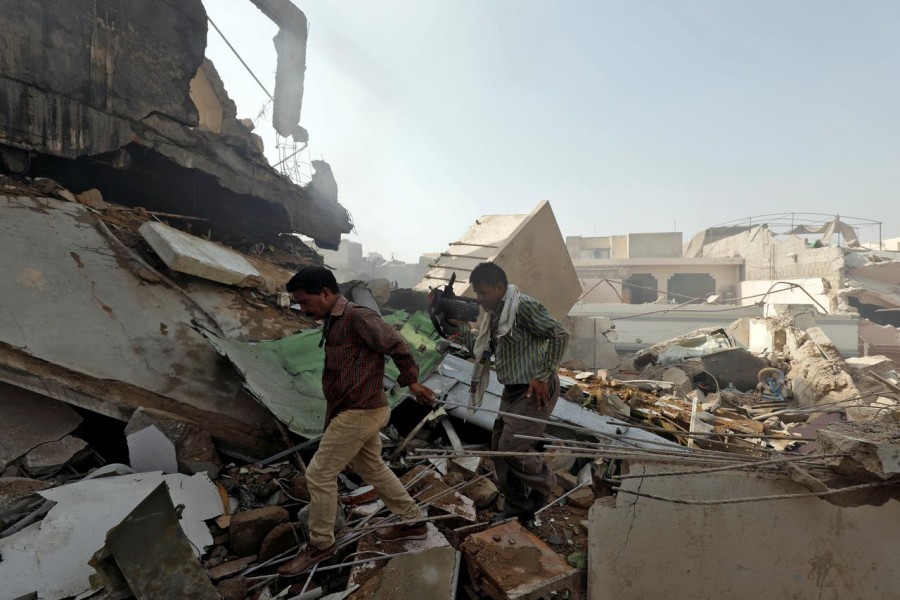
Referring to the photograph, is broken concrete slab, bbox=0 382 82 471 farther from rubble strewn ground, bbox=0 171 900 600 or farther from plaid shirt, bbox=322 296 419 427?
plaid shirt, bbox=322 296 419 427

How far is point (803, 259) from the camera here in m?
21.7

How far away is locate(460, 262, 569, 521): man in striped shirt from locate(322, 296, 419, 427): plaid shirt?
0.67 m

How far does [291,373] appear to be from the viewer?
4109mm

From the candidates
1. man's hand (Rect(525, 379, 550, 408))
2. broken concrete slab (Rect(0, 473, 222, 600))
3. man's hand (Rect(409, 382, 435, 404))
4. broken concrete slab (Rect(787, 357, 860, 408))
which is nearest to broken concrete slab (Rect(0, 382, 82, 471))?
broken concrete slab (Rect(0, 473, 222, 600))

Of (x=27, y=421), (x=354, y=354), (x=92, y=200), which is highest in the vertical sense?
A: (x=92, y=200)

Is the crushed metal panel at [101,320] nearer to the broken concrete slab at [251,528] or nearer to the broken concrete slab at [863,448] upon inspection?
the broken concrete slab at [251,528]

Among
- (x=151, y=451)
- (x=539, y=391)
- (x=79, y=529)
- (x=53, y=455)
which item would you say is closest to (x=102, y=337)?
(x=53, y=455)

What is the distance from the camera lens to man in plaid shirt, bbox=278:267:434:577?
2373 mm

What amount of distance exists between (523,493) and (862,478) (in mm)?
1733

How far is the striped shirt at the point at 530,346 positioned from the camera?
9.24 ft

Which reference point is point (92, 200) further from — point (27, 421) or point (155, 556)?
point (155, 556)

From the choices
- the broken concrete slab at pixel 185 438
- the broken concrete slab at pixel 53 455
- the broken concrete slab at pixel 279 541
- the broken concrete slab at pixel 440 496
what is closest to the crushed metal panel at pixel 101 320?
the broken concrete slab at pixel 185 438

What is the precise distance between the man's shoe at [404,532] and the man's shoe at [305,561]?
27 centimetres

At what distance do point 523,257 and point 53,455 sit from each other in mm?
6535
